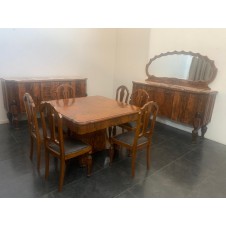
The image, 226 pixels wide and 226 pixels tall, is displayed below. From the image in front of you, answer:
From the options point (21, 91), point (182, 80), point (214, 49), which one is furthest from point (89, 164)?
point (214, 49)

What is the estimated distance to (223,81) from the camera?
309cm

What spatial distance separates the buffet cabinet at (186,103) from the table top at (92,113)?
3.96 ft

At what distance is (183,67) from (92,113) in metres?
2.25

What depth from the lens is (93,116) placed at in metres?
2.02

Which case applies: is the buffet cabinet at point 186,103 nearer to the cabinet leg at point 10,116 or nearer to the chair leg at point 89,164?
the chair leg at point 89,164

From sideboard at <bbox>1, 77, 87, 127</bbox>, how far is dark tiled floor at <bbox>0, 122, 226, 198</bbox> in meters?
0.56

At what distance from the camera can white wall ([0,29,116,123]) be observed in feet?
11.3

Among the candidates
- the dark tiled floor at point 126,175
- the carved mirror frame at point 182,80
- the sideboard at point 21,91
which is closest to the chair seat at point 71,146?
the dark tiled floor at point 126,175

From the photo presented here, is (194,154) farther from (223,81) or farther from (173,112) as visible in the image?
(223,81)

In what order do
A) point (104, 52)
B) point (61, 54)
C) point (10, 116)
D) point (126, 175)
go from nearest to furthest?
point (126, 175)
point (10, 116)
point (61, 54)
point (104, 52)

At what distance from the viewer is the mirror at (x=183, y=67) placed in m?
3.21

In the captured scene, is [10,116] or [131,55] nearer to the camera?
[10,116]

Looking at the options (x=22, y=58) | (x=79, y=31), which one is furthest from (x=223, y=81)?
(x=22, y=58)

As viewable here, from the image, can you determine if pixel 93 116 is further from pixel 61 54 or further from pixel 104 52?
pixel 104 52
